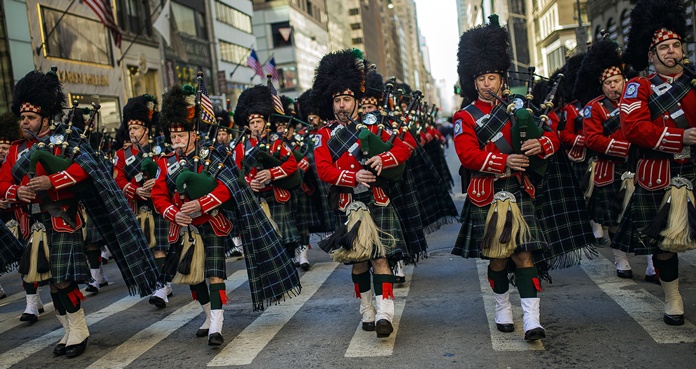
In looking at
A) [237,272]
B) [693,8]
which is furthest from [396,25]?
[237,272]

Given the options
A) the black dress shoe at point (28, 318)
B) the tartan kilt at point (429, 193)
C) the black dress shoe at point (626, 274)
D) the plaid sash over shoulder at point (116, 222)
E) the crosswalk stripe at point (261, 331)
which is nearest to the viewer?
the crosswalk stripe at point (261, 331)

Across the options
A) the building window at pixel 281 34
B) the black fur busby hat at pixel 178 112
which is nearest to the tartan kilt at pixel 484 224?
the black fur busby hat at pixel 178 112

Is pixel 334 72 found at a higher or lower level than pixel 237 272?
higher

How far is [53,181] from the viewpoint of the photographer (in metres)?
6.18

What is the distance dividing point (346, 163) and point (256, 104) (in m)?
2.96

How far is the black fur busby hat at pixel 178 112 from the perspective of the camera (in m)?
6.64

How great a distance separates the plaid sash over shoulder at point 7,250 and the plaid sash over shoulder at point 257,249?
9.75 feet

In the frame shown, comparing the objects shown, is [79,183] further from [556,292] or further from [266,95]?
[556,292]

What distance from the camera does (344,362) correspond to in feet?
17.6

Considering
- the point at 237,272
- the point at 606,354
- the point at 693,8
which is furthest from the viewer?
the point at 693,8

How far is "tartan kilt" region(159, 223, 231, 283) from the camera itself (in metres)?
6.39

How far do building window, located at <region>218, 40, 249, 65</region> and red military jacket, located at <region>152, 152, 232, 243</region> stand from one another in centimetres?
4042

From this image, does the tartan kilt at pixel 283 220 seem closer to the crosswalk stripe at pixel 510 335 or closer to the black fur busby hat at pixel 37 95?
the crosswalk stripe at pixel 510 335

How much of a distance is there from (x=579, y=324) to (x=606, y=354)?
33.2 inches
